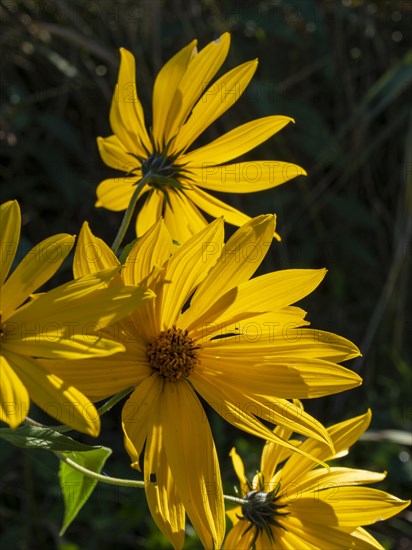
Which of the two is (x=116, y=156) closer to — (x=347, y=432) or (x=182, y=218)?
(x=182, y=218)

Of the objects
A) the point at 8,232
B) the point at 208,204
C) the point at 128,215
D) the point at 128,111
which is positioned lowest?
the point at 8,232

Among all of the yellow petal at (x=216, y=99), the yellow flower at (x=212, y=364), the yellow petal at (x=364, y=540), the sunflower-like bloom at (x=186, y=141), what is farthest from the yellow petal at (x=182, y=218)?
the yellow petal at (x=364, y=540)

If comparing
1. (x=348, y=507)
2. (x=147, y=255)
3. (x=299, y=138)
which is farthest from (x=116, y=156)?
(x=299, y=138)

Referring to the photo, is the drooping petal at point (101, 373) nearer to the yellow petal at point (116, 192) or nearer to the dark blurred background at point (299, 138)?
the yellow petal at point (116, 192)

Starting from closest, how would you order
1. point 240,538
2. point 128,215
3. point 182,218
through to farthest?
1. point 128,215
2. point 240,538
3. point 182,218

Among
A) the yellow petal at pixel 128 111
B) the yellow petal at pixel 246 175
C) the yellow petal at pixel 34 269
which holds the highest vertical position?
the yellow petal at pixel 128 111

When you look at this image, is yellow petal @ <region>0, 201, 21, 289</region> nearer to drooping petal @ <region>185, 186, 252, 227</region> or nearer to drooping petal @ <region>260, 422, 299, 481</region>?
drooping petal @ <region>185, 186, 252, 227</region>

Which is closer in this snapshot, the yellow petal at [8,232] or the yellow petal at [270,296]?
the yellow petal at [8,232]
